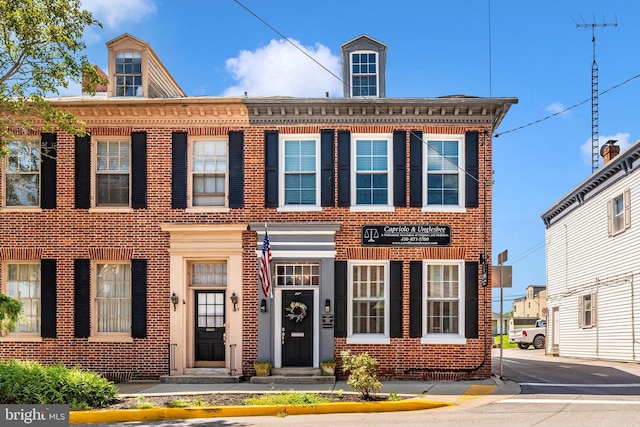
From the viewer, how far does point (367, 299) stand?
17.5 meters

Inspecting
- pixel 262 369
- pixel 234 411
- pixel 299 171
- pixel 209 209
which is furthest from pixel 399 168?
pixel 234 411

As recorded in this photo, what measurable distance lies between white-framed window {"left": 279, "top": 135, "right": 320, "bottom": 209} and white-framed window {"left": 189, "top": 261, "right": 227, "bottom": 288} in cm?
225

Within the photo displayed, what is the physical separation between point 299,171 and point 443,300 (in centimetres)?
484

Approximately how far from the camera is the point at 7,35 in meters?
14.9

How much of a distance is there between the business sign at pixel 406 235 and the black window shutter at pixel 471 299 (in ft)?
2.80

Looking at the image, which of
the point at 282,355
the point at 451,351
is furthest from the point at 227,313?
the point at 451,351

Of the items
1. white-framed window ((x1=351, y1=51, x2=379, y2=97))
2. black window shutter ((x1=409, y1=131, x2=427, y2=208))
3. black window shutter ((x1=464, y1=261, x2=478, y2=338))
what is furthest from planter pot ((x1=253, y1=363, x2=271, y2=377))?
white-framed window ((x1=351, y1=51, x2=379, y2=97))

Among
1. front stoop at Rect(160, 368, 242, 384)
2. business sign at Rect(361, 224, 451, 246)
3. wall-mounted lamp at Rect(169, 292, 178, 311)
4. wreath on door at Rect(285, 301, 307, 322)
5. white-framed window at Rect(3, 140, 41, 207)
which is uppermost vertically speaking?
white-framed window at Rect(3, 140, 41, 207)

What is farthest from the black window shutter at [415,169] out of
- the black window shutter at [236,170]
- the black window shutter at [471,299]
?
the black window shutter at [236,170]

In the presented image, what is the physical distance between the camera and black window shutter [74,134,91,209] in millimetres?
17750

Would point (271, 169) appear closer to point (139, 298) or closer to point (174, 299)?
point (174, 299)

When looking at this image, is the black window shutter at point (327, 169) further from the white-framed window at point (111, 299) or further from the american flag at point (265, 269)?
the white-framed window at point (111, 299)

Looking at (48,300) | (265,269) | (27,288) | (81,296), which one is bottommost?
(48,300)

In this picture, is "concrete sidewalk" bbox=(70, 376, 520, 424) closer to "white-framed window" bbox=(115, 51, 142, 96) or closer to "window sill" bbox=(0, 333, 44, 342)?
"window sill" bbox=(0, 333, 44, 342)
